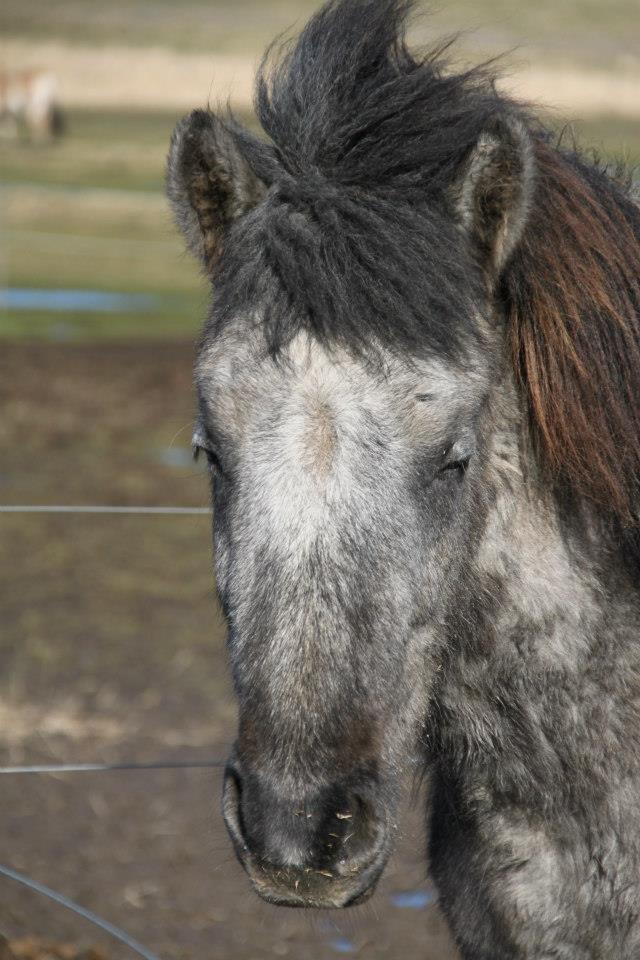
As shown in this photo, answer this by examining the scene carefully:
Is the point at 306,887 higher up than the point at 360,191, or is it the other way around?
the point at 360,191

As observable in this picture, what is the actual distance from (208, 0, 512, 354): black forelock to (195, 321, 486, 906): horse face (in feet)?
0.31

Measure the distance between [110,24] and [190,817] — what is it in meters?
50.8

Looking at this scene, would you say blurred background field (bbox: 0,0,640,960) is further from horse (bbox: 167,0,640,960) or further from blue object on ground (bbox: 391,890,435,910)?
horse (bbox: 167,0,640,960)

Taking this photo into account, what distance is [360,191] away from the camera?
2.62 metres

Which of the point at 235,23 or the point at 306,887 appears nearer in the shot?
the point at 306,887

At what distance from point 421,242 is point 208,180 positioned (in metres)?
0.57

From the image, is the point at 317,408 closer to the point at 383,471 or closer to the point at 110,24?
the point at 383,471

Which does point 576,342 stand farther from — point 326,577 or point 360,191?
point 326,577

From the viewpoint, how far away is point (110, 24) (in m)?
51.2

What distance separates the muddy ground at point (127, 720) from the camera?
15.6 feet

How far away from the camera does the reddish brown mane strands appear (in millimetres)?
2705

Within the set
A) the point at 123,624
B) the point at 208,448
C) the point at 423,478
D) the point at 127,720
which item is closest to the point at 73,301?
the point at 123,624

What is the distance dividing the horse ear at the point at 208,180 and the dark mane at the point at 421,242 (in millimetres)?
48

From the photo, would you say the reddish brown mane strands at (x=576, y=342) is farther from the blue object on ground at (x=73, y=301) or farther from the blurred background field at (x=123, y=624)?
the blue object on ground at (x=73, y=301)
